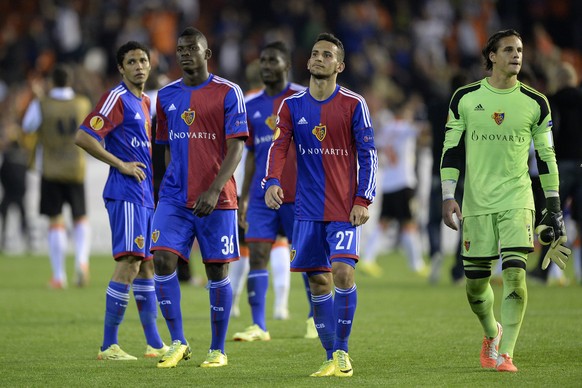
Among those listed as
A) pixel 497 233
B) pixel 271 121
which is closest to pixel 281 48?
pixel 271 121

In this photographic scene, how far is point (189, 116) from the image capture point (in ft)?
28.7

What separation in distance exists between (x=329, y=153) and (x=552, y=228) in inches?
68.7

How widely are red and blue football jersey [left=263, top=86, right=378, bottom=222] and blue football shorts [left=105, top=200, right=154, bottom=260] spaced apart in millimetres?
1420

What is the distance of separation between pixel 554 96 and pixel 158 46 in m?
15.1

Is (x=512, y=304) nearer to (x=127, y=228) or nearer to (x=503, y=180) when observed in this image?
(x=503, y=180)

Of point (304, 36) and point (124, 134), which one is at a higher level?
point (304, 36)

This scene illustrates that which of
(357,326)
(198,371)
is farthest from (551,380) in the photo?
(357,326)

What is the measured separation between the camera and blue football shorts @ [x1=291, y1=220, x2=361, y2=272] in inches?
324

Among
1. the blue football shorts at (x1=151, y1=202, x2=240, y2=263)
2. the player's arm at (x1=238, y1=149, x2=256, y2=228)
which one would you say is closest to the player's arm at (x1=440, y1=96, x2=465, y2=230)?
the blue football shorts at (x1=151, y1=202, x2=240, y2=263)

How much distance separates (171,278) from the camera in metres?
8.74

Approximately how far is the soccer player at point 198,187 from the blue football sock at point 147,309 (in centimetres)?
A: 70

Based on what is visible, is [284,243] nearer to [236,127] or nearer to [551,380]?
[236,127]

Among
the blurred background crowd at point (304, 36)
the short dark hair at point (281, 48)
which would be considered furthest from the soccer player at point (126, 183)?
the blurred background crowd at point (304, 36)

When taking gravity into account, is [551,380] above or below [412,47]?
below
